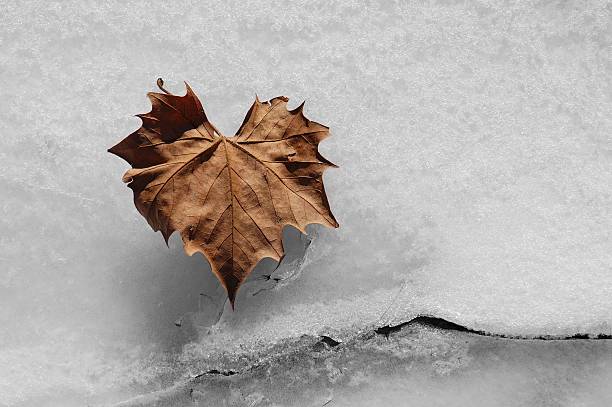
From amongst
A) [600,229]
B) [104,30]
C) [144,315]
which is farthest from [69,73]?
[600,229]

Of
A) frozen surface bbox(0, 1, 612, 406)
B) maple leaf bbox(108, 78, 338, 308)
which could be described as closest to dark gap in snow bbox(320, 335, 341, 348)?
frozen surface bbox(0, 1, 612, 406)

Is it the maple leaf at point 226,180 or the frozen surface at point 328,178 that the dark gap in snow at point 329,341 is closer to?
the frozen surface at point 328,178

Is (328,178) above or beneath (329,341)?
above

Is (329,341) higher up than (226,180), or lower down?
lower down

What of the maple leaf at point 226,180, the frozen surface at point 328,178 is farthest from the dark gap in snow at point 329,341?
the maple leaf at point 226,180

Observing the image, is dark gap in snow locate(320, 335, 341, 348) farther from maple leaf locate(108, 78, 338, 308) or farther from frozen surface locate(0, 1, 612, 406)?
maple leaf locate(108, 78, 338, 308)
